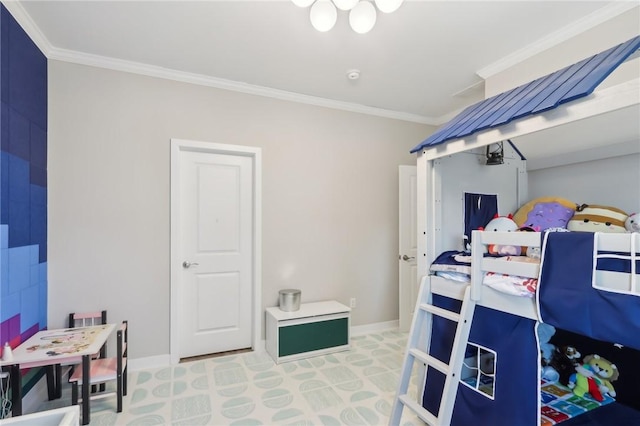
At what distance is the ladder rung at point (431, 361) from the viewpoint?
1.75 meters

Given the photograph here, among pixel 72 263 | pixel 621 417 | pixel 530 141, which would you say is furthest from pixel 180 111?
pixel 621 417

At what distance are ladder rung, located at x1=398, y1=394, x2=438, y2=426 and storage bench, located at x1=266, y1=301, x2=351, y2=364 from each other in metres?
1.21

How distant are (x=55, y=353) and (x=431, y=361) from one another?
222cm

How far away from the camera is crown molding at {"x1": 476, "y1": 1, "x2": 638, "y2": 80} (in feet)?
6.41

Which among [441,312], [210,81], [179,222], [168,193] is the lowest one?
[441,312]

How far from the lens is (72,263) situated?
2.53m

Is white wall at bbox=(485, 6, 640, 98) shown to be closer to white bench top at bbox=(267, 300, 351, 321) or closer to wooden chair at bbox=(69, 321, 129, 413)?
white bench top at bbox=(267, 300, 351, 321)

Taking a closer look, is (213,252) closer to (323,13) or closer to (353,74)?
(353,74)

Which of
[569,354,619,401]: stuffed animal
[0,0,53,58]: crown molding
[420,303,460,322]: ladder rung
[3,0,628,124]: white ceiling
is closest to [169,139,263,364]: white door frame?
[3,0,628,124]: white ceiling

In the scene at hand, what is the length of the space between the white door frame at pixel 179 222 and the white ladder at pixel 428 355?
5.27 feet

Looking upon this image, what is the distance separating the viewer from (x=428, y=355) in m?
1.92

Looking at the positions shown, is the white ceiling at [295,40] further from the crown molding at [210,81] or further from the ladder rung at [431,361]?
the ladder rung at [431,361]

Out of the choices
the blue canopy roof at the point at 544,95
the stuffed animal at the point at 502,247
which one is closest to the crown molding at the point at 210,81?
the blue canopy roof at the point at 544,95

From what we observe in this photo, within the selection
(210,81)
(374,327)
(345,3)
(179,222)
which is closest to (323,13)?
(345,3)
